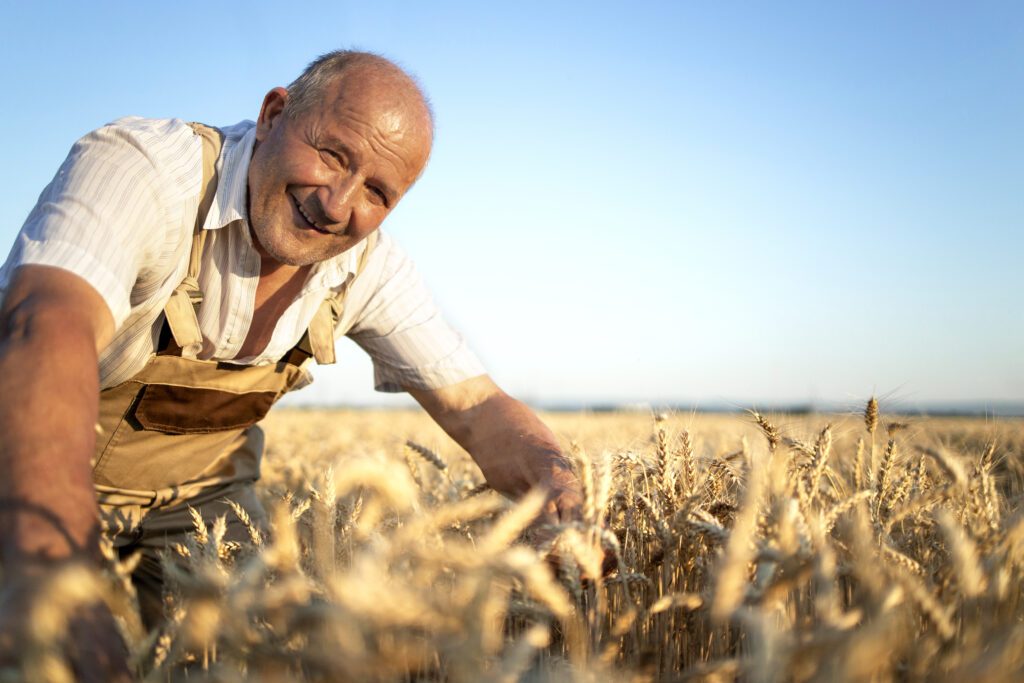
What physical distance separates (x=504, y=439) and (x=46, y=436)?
5.14 ft

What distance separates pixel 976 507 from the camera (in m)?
1.94

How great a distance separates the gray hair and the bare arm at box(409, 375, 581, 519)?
3.72 ft

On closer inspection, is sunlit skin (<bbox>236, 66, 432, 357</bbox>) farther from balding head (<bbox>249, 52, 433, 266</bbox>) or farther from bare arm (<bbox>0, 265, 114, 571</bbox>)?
bare arm (<bbox>0, 265, 114, 571</bbox>)

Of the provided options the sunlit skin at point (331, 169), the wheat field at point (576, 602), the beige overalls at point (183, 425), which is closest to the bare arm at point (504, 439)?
the wheat field at point (576, 602)

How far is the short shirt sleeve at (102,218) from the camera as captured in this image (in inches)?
68.3

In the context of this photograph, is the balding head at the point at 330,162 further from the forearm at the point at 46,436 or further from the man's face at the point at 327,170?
the forearm at the point at 46,436

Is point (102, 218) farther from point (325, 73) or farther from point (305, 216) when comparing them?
point (325, 73)

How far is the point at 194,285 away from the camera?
2.47 metres

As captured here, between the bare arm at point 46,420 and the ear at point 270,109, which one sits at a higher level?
the ear at point 270,109

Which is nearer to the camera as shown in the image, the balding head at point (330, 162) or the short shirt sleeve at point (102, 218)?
the short shirt sleeve at point (102, 218)

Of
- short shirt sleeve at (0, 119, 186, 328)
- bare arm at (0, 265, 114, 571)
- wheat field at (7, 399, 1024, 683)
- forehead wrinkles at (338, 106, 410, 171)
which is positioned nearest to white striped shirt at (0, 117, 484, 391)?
short shirt sleeve at (0, 119, 186, 328)

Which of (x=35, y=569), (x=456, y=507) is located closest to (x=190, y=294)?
(x=35, y=569)

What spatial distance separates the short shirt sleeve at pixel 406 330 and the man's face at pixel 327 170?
0.34m

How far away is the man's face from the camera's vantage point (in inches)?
101
